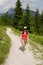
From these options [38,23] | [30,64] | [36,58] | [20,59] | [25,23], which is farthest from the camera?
[38,23]

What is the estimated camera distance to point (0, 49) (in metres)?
15.3

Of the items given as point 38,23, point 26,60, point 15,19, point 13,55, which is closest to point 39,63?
point 26,60

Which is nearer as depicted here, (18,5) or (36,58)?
(36,58)

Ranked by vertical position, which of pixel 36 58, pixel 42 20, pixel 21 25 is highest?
pixel 36 58

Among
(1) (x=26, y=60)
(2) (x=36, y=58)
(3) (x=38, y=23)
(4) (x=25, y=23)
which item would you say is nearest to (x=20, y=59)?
(1) (x=26, y=60)

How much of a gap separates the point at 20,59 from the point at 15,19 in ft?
171

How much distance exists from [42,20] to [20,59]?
287ft

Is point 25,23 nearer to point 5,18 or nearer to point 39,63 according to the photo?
point 5,18

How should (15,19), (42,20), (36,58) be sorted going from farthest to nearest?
(42,20)
(15,19)
(36,58)

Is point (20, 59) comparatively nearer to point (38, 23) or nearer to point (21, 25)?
point (21, 25)

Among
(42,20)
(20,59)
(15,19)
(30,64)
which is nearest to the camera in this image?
(30,64)

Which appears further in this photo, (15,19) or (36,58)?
(15,19)

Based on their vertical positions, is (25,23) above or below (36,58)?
below

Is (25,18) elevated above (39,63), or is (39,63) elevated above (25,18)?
(39,63)
